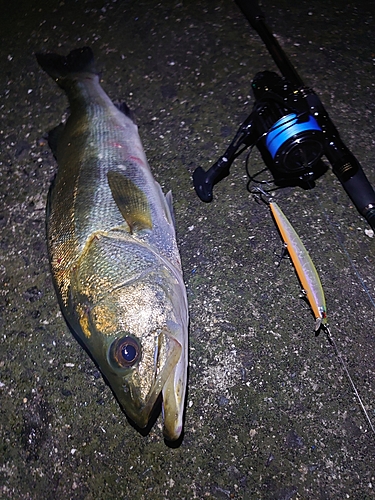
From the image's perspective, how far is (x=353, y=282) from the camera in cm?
237

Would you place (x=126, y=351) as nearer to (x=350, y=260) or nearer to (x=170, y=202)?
(x=170, y=202)

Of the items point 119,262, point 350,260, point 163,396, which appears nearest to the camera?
point 163,396

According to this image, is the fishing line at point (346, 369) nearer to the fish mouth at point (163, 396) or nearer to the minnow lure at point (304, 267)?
the minnow lure at point (304, 267)

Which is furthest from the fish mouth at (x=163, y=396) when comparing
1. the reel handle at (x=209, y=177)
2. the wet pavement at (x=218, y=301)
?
the reel handle at (x=209, y=177)

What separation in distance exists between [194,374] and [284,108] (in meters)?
1.51

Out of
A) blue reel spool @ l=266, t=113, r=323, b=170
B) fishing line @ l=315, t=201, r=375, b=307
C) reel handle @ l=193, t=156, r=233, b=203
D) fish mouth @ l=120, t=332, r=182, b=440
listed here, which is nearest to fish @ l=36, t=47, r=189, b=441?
fish mouth @ l=120, t=332, r=182, b=440

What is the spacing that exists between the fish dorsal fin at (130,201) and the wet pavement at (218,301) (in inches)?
17.0

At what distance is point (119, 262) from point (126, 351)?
44cm

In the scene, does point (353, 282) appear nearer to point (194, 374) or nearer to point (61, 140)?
point (194, 374)

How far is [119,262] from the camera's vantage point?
204cm

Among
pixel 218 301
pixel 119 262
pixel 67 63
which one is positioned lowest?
pixel 218 301

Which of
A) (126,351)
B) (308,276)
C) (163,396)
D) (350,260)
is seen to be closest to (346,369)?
(308,276)

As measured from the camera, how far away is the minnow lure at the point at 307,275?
217 cm

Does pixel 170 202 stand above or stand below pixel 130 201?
below
